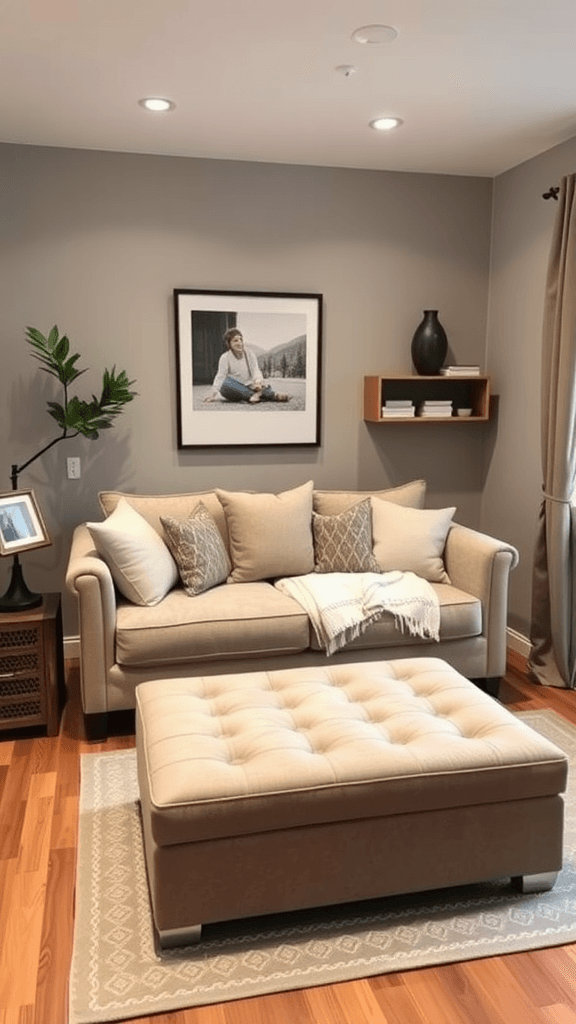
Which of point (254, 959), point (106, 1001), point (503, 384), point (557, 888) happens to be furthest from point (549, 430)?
point (106, 1001)

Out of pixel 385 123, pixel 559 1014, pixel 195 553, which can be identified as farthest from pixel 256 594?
pixel 385 123

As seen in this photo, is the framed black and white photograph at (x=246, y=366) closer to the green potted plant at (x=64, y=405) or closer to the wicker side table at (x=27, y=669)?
the green potted plant at (x=64, y=405)

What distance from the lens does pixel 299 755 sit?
84.0 inches

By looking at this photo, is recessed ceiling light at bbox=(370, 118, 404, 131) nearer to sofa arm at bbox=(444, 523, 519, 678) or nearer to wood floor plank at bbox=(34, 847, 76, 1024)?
sofa arm at bbox=(444, 523, 519, 678)

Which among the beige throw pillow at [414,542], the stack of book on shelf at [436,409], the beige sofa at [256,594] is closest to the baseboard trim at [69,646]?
the beige sofa at [256,594]

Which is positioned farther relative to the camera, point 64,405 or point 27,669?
point 64,405

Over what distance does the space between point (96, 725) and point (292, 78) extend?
2612 mm

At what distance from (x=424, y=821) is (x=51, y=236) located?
319cm

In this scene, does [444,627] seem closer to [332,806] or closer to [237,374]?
[332,806]

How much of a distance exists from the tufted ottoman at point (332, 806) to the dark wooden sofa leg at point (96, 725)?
89 centimetres

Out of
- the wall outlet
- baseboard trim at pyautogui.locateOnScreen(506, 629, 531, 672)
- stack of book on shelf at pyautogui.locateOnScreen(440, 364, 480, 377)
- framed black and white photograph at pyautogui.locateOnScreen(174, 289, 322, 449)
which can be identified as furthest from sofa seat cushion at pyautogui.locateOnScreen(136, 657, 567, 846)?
stack of book on shelf at pyautogui.locateOnScreen(440, 364, 480, 377)

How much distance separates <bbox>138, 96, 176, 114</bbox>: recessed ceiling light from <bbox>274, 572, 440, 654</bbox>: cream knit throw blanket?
6.79 feet

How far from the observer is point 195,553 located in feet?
11.5

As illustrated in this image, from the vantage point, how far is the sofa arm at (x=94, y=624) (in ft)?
10.2
